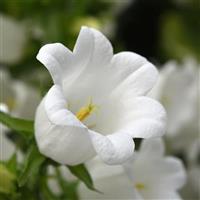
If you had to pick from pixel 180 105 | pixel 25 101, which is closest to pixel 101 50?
pixel 25 101

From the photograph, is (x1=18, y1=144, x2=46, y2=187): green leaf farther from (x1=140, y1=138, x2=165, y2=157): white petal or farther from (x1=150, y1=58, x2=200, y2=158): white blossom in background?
(x1=150, y1=58, x2=200, y2=158): white blossom in background

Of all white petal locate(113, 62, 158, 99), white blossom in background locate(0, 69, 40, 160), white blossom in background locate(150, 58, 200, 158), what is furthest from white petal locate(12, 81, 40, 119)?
white petal locate(113, 62, 158, 99)

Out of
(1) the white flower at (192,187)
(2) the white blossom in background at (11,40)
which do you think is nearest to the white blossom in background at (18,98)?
(2) the white blossom in background at (11,40)

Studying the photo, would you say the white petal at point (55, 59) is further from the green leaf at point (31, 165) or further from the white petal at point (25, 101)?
the white petal at point (25, 101)

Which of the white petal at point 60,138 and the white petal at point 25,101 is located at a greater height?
the white petal at point 60,138

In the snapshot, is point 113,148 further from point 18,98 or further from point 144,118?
point 18,98

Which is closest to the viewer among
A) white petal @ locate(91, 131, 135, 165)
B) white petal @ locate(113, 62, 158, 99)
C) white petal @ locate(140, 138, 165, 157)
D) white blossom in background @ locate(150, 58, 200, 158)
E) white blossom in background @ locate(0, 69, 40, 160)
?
white petal @ locate(91, 131, 135, 165)

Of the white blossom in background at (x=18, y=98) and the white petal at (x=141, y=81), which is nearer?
the white petal at (x=141, y=81)

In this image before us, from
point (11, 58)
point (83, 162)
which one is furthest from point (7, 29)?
point (83, 162)
